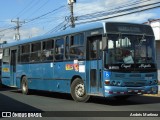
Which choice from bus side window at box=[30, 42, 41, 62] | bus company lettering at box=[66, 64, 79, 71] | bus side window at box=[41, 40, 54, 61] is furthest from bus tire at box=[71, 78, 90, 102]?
bus side window at box=[30, 42, 41, 62]

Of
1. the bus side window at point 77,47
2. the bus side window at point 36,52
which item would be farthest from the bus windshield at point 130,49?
the bus side window at point 36,52

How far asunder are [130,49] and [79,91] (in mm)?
2819

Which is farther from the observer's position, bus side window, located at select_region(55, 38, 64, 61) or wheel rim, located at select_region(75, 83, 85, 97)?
bus side window, located at select_region(55, 38, 64, 61)

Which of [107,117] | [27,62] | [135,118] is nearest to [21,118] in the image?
[107,117]

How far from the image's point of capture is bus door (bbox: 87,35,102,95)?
14.8 metres

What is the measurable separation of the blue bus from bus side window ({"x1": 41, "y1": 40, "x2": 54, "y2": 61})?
0.31 ft

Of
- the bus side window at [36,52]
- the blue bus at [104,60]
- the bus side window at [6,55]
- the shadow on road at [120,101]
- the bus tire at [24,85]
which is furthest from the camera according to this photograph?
the bus side window at [6,55]

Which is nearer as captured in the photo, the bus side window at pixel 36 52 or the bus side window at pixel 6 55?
the bus side window at pixel 36 52

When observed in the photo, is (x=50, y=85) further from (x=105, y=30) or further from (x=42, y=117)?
(x=42, y=117)

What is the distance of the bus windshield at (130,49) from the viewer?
14401mm

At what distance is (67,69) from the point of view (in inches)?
663

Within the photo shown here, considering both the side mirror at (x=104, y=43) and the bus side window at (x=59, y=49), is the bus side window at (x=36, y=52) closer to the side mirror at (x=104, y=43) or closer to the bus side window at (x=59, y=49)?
the bus side window at (x=59, y=49)

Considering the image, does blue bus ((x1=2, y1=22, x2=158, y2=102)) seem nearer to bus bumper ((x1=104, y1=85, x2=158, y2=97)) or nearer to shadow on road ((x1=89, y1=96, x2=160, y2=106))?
bus bumper ((x1=104, y1=85, x2=158, y2=97))

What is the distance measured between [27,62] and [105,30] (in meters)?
7.62
